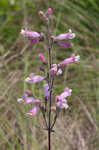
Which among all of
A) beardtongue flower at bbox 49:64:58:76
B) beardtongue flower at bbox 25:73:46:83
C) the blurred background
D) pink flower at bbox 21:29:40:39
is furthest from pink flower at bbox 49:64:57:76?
the blurred background

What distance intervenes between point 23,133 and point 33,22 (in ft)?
8.84

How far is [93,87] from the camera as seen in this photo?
398 cm

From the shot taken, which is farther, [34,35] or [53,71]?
[34,35]

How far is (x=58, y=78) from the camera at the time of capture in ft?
13.5

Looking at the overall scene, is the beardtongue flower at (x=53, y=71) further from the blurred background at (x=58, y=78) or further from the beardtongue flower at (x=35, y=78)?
the blurred background at (x=58, y=78)

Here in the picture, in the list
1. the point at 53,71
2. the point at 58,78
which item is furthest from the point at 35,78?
the point at 58,78

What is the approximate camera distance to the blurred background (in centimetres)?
300

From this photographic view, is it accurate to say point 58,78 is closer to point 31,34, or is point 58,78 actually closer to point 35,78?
point 35,78

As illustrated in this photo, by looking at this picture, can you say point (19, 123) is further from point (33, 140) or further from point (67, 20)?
point (67, 20)

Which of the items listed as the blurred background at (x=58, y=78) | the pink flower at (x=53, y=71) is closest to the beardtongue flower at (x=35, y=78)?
the pink flower at (x=53, y=71)

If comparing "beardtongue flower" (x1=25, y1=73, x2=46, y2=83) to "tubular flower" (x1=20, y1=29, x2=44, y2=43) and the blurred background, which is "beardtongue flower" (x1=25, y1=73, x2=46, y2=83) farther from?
the blurred background

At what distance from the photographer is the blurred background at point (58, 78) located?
9.86ft

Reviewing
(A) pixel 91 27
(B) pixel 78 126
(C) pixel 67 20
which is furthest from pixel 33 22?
(B) pixel 78 126

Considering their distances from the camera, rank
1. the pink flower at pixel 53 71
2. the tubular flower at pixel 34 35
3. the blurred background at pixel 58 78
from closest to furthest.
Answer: the pink flower at pixel 53 71 → the tubular flower at pixel 34 35 → the blurred background at pixel 58 78
